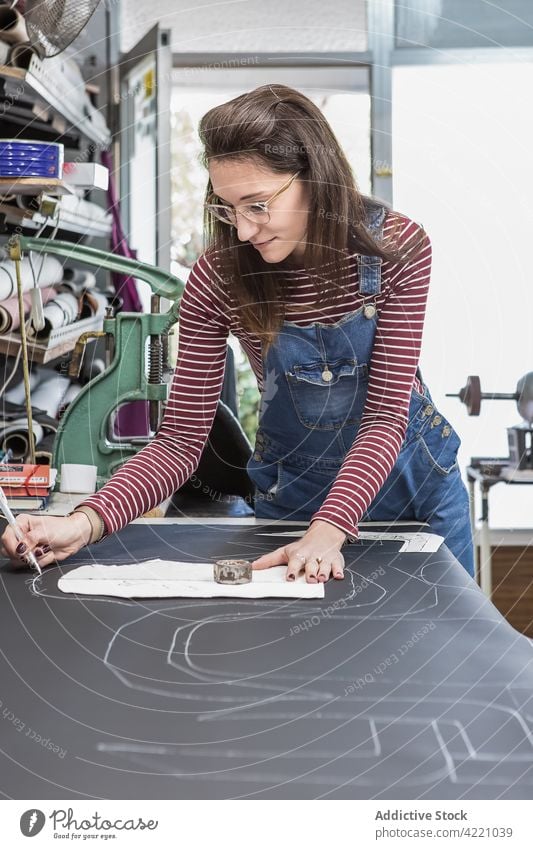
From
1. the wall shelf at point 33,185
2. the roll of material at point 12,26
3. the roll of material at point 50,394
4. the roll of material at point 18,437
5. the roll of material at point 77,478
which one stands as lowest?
the roll of material at point 77,478

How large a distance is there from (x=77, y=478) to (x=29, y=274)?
2.48 ft

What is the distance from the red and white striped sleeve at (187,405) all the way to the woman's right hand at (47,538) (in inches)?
3.8

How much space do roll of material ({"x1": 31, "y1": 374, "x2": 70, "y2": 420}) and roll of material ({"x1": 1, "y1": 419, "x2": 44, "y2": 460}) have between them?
31cm

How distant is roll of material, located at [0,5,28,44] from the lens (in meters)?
2.23

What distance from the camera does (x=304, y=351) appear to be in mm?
1594

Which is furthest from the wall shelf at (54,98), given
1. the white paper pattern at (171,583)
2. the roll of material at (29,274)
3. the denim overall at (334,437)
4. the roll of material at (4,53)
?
the white paper pattern at (171,583)

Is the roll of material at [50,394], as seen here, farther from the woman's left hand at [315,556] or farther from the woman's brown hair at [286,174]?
the woman's left hand at [315,556]

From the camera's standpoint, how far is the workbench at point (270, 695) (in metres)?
0.71

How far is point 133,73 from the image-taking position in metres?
4.02

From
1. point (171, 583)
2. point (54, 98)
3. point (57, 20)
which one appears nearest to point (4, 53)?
point (57, 20)

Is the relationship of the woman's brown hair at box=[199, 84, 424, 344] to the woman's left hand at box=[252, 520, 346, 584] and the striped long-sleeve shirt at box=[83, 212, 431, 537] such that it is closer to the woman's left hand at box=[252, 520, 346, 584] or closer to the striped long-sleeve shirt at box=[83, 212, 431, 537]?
the striped long-sleeve shirt at box=[83, 212, 431, 537]

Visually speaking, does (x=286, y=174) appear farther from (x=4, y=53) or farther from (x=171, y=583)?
(x=4, y=53)

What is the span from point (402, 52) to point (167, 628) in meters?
3.76

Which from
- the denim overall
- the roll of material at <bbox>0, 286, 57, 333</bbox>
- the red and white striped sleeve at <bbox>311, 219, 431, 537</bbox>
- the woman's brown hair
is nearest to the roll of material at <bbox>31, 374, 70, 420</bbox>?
the roll of material at <bbox>0, 286, 57, 333</bbox>
